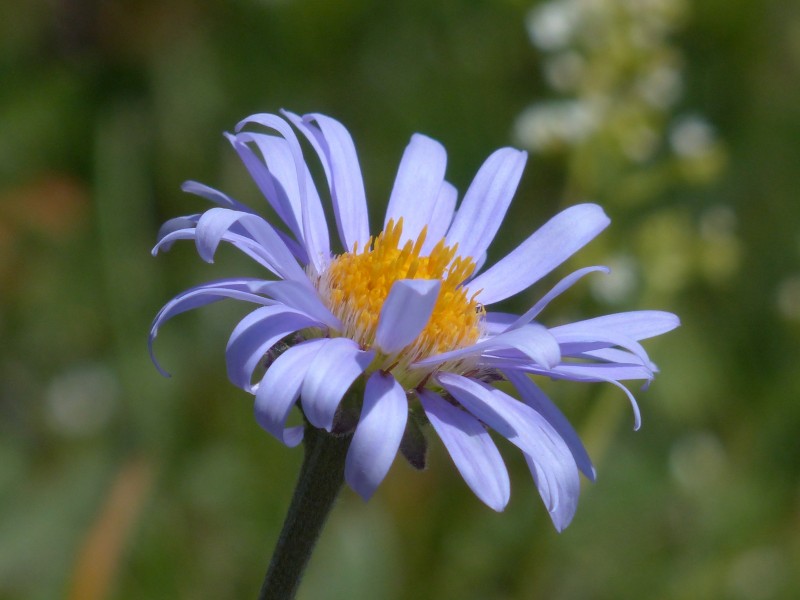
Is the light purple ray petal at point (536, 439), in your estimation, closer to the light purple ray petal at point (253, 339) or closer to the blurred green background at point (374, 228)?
the light purple ray petal at point (253, 339)

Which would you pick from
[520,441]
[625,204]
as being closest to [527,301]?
[625,204]

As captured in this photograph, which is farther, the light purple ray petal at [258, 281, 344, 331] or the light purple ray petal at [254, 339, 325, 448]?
the light purple ray petal at [258, 281, 344, 331]

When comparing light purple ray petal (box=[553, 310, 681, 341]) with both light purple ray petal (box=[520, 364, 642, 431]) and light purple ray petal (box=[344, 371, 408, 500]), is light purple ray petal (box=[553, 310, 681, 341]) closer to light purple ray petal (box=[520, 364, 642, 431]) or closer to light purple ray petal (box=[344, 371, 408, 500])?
light purple ray petal (box=[520, 364, 642, 431])

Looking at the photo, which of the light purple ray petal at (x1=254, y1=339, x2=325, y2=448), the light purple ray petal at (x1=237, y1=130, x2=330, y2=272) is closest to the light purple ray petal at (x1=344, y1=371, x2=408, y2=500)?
the light purple ray petal at (x1=254, y1=339, x2=325, y2=448)

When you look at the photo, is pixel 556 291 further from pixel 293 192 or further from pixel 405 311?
pixel 293 192

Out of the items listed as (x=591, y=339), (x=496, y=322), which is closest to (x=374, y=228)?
(x=496, y=322)

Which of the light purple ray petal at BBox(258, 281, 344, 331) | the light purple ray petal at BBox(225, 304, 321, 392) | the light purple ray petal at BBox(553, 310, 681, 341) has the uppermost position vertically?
the light purple ray petal at BBox(553, 310, 681, 341)
